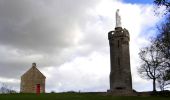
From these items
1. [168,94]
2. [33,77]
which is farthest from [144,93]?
[33,77]

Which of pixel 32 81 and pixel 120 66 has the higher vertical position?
pixel 120 66

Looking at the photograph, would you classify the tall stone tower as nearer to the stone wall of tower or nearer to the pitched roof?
the stone wall of tower

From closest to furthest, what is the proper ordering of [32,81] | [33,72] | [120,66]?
1. [120,66]
2. [32,81]
3. [33,72]

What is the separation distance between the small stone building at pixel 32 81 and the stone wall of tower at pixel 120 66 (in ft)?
53.5

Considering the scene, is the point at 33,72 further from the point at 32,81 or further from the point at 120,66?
the point at 120,66

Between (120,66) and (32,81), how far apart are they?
1894 cm

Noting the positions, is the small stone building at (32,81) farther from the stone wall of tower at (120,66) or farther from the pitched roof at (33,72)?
the stone wall of tower at (120,66)

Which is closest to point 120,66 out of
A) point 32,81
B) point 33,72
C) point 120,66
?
point 120,66

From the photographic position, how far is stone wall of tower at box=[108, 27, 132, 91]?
5844cm

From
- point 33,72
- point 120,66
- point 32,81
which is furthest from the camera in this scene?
point 33,72

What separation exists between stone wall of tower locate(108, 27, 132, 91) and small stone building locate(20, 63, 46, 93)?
53.5 ft

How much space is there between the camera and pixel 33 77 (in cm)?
6975

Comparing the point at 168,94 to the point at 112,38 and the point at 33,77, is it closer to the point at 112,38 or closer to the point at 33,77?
the point at 112,38

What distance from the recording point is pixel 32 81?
69.6 metres
